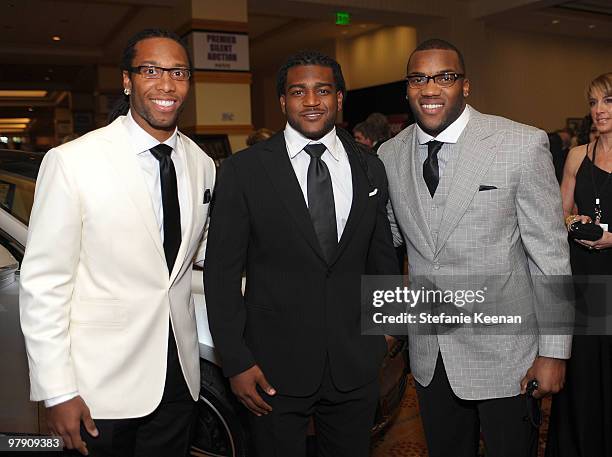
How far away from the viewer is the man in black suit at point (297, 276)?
1.71 metres

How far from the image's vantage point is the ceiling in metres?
9.34

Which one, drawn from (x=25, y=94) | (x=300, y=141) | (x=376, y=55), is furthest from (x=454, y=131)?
(x=25, y=94)

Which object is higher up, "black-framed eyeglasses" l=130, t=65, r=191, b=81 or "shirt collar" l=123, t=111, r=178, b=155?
"black-framed eyeglasses" l=130, t=65, r=191, b=81

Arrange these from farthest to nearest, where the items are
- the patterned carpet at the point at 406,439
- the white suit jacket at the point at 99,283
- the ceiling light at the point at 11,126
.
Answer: the ceiling light at the point at 11,126, the patterned carpet at the point at 406,439, the white suit jacket at the point at 99,283

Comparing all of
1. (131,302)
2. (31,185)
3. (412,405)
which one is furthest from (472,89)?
(131,302)

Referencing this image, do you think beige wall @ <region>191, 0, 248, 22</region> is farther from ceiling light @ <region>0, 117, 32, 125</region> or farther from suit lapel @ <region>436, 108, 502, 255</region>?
ceiling light @ <region>0, 117, 32, 125</region>

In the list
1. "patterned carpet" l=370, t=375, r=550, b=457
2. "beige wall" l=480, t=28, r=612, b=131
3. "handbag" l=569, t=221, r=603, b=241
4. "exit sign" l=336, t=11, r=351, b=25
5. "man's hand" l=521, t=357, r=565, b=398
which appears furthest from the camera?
"beige wall" l=480, t=28, r=612, b=131

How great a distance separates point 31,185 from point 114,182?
1.19 meters

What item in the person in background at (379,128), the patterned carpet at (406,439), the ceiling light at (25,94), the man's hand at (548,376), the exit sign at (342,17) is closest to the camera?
the man's hand at (548,376)

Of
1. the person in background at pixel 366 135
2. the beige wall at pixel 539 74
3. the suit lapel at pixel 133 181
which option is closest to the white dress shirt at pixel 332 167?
the suit lapel at pixel 133 181

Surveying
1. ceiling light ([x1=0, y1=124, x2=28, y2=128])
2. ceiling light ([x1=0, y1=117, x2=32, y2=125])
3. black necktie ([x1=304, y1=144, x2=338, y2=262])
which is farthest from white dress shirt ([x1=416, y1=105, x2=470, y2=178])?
ceiling light ([x1=0, y1=124, x2=28, y2=128])

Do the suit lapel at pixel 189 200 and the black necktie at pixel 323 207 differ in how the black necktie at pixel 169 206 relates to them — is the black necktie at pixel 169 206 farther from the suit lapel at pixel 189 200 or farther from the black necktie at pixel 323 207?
the black necktie at pixel 323 207

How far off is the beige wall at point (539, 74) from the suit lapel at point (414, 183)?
32.3ft

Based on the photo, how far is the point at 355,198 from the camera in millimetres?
1764
